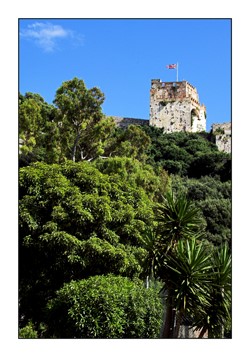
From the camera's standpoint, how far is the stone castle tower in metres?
46.6

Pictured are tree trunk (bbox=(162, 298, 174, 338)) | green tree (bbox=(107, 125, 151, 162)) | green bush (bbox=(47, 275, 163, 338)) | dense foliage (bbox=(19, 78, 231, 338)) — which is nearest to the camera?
green bush (bbox=(47, 275, 163, 338))

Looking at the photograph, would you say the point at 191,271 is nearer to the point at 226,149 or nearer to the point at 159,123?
the point at 226,149

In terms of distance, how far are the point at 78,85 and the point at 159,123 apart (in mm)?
29711

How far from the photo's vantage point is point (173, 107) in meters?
47.2

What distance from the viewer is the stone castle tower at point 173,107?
46.6 m

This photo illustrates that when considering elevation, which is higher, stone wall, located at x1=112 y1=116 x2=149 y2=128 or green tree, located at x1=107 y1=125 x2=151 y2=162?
stone wall, located at x1=112 y1=116 x2=149 y2=128

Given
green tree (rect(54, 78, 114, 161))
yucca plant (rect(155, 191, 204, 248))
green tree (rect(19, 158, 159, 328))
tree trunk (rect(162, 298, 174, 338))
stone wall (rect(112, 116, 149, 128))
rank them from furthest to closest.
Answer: stone wall (rect(112, 116, 149, 128)), green tree (rect(54, 78, 114, 161)), green tree (rect(19, 158, 159, 328)), yucca plant (rect(155, 191, 204, 248)), tree trunk (rect(162, 298, 174, 338))

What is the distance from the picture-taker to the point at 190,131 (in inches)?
1834

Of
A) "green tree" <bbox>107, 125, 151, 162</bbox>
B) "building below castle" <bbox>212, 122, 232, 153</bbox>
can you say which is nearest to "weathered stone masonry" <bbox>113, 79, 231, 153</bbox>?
"building below castle" <bbox>212, 122, 232, 153</bbox>

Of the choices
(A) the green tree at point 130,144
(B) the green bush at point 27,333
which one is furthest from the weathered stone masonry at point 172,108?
(B) the green bush at point 27,333

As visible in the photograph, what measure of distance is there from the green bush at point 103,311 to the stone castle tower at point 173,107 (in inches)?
1509

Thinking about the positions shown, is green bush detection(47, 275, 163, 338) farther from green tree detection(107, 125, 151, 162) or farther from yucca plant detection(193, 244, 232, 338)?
green tree detection(107, 125, 151, 162)

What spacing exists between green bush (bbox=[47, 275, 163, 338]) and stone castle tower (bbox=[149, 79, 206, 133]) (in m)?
38.3
